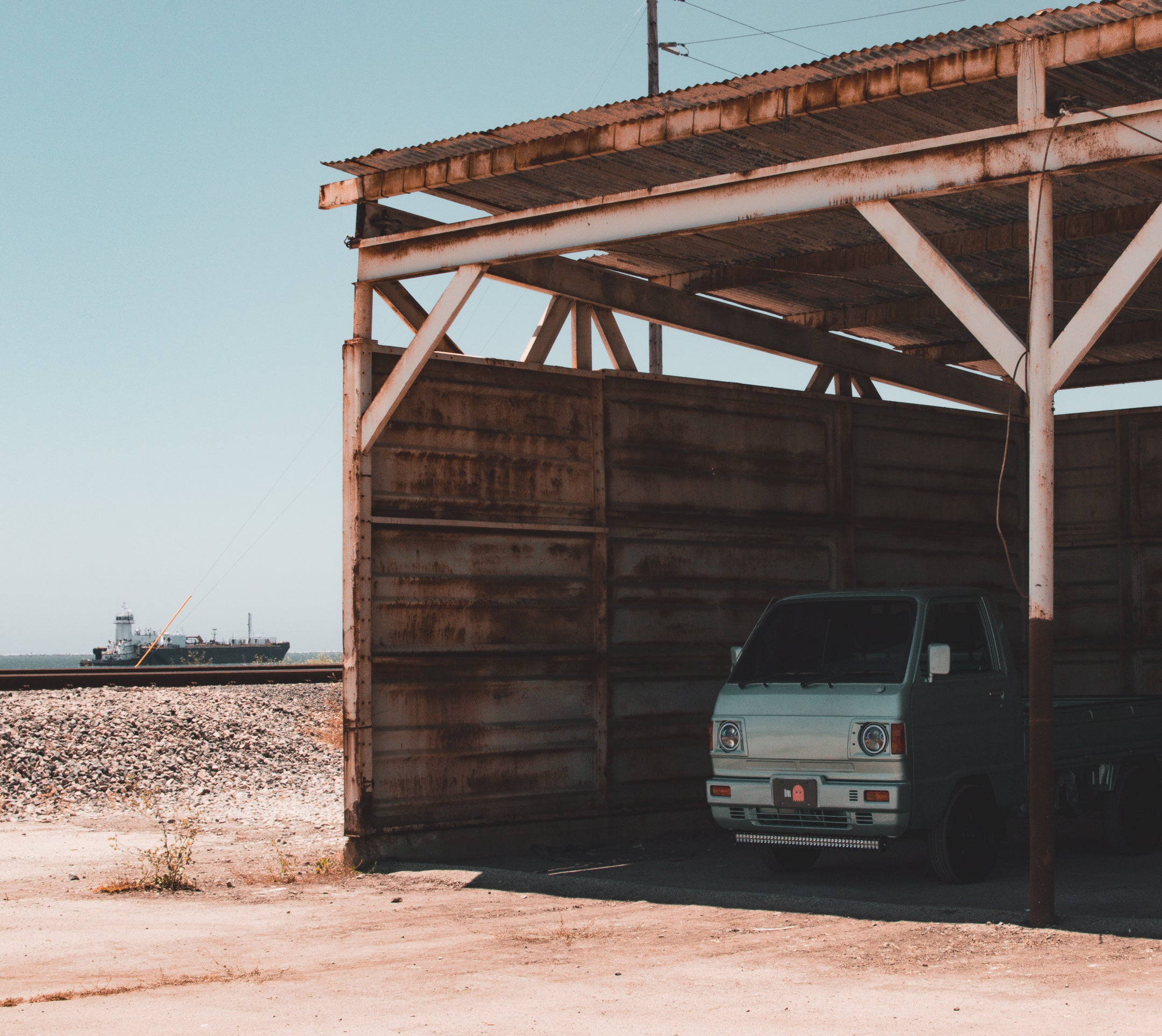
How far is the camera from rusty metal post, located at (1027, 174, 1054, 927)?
8.40 metres

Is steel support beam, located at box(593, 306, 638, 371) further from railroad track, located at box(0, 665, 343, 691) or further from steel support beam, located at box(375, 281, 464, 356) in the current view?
railroad track, located at box(0, 665, 343, 691)

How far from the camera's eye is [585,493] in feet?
43.1

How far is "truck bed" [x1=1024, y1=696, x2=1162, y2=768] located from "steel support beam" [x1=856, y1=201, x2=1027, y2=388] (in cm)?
302

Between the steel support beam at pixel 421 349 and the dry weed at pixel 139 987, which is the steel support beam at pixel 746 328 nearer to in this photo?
the steel support beam at pixel 421 349

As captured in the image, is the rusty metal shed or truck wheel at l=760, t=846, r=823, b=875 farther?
truck wheel at l=760, t=846, r=823, b=875

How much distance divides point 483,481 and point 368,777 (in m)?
2.68

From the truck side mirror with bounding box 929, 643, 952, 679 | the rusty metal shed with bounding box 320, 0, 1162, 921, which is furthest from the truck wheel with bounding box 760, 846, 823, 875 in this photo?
the rusty metal shed with bounding box 320, 0, 1162, 921

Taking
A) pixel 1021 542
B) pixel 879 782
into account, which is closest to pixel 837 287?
pixel 1021 542

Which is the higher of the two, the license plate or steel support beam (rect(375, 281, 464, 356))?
steel support beam (rect(375, 281, 464, 356))

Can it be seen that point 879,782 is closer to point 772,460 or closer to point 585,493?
point 585,493

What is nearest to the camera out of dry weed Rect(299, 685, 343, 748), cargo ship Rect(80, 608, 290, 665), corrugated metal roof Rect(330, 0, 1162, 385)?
corrugated metal roof Rect(330, 0, 1162, 385)

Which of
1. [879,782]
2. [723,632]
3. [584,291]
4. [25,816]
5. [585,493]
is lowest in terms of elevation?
[25,816]

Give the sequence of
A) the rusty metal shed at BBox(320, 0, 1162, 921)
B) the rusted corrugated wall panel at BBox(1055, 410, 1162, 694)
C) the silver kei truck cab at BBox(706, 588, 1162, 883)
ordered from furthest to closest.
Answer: the rusted corrugated wall panel at BBox(1055, 410, 1162, 694), the silver kei truck cab at BBox(706, 588, 1162, 883), the rusty metal shed at BBox(320, 0, 1162, 921)

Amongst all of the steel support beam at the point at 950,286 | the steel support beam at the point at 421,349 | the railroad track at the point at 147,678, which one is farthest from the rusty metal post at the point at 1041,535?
the railroad track at the point at 147,678
